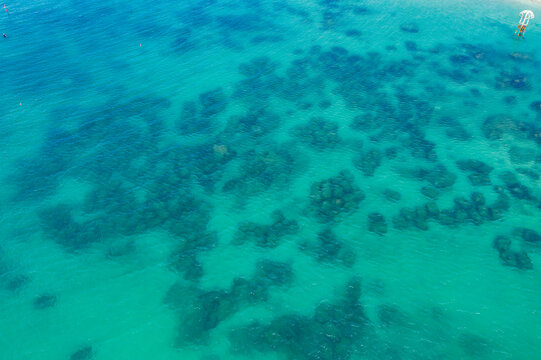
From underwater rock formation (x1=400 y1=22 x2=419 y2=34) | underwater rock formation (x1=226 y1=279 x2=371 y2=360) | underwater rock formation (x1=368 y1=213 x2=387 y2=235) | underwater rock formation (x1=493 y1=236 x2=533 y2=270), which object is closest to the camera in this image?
underwater rock formation (x1=226 y1=279 x2=371 y2=360)

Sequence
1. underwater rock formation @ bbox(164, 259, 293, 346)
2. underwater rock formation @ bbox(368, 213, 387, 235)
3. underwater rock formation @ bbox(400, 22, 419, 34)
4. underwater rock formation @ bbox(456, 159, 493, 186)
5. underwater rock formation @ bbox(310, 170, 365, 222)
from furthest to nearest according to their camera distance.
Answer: underwater rock formation @ bbox(400, 22, 419, 34)
underwater rock formation @ bbox(456, 159, 493, 186)
underwater rock formation @ bbox(310, 170, 365, 222)
underwater rock formation @ bbox(368, 213, 387, 235)
underwater rock formation @ bbox(164, 259, 293, 346)

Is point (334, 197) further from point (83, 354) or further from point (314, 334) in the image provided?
point (83, 354)

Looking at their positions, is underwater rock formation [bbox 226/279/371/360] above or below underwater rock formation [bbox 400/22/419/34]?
below

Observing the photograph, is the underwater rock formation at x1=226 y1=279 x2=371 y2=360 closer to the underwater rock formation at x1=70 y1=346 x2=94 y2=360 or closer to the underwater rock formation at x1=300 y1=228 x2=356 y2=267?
the underwater rock formation at x1=300 y1=228 x2=356 y2=267

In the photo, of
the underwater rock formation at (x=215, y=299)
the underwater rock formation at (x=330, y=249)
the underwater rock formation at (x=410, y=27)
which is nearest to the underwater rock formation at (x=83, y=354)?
the underwater rock formation at (x=215, y=299)

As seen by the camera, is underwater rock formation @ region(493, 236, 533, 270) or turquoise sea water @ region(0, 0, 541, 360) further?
underwater rock formation @ region(493, 236, 533, 270)

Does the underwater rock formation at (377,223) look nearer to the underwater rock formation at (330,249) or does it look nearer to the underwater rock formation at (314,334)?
the underwater rock formation at (330,249)

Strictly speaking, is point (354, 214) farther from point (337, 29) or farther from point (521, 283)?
point (337, 29)

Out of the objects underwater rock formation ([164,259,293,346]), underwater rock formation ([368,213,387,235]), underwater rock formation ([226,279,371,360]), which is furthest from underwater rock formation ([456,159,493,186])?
underwater rock formation ([164,259,293,346])

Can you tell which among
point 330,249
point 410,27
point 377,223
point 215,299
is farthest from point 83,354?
point 410,27
